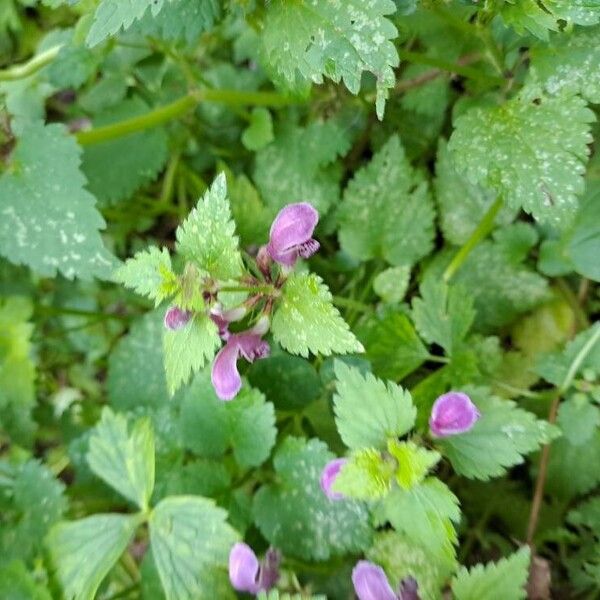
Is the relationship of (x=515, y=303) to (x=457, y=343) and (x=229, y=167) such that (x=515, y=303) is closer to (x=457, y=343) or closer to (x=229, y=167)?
(x=457, y=343)

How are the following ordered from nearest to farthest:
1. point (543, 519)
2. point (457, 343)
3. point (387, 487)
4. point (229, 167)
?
point (387, 487) → point (457, 343) → point (543, 519) → point (229, 167)

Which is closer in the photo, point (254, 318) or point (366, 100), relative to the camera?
point (254, 318)

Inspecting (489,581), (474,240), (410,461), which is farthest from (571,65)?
(489,581)

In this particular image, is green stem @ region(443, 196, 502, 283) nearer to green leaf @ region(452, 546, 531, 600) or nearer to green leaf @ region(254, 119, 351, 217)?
green leaf @ region(254, 119, 351, 217)

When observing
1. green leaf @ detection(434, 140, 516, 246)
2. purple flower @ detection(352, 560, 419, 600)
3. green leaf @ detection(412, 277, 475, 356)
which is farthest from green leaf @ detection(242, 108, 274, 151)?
purple flower @ detection(352, 560, 419, 600)

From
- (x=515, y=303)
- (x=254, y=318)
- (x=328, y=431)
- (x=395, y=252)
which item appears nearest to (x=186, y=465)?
(x=328, y=431)

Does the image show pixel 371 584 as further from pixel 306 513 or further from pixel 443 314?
pixel 443 314

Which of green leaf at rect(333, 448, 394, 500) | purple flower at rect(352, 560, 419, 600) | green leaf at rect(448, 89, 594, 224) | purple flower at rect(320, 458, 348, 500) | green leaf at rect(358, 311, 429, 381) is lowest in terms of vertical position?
green leaf at rect(358, 311, 429, 381)
